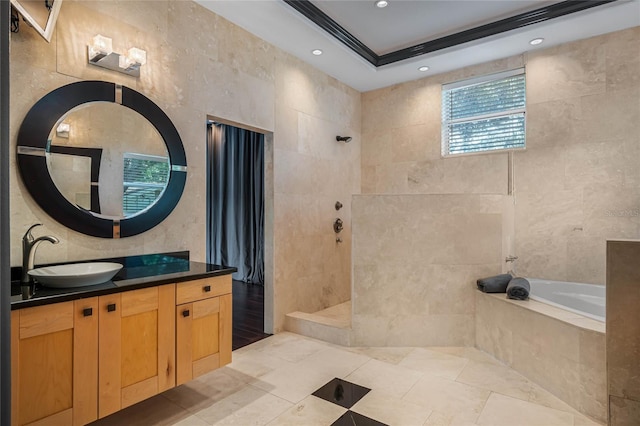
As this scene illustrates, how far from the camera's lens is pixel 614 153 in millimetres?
3262

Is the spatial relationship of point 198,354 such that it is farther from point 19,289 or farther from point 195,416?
point 19,289

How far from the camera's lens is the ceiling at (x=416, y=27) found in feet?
9.70

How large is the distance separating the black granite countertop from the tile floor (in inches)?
33.1

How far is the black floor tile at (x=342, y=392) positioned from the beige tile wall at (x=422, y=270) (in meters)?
0.73

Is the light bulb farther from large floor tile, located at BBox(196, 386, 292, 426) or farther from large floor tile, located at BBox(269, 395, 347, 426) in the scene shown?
large floor tile, located at BBox(269, 395, 347, 426)

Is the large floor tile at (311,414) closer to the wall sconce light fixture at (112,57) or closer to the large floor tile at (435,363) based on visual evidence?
the large floor tile at (435,363)

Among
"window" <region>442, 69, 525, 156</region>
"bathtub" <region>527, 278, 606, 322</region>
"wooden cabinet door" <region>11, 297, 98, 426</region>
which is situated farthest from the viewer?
"window" <region>442, 69, 525, 156</region>

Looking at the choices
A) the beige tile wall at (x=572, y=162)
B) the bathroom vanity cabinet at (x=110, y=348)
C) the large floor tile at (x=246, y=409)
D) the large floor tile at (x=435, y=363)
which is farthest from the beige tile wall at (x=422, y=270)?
the bathroom vanity cabinet at (x=110, y=348)

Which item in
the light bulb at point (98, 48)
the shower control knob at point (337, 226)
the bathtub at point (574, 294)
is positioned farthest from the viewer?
the shower control knob at point (337, 226)

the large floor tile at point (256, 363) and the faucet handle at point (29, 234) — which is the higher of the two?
the faucet handle at point (29, 234)

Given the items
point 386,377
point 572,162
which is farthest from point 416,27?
point 386,377

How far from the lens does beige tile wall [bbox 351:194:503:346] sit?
3156 mm

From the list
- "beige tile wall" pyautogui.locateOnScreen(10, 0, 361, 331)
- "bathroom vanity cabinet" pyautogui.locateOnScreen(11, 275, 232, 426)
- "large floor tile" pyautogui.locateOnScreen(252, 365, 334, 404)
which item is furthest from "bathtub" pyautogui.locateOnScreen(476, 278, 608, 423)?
"bathroom vanity cabinet" pyautogui.locateOnScreen(11, 275, 232, 426)

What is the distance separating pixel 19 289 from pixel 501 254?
3.53 meters
